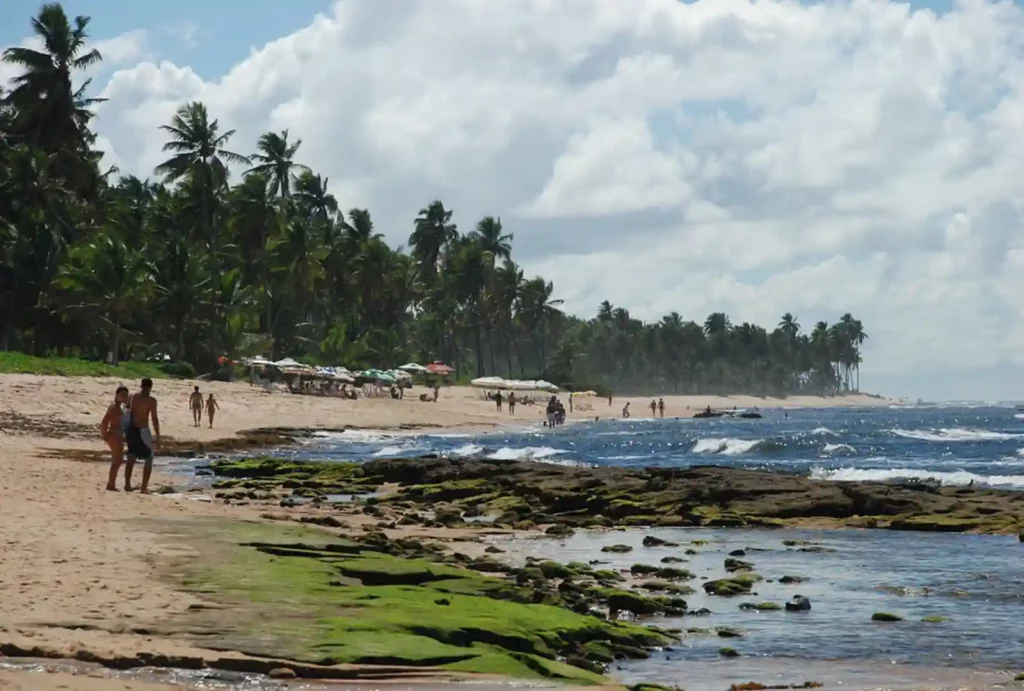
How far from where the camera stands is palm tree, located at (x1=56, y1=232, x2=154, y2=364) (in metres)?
56.0

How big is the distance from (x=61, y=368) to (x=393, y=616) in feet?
144

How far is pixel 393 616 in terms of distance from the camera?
977 centimetres

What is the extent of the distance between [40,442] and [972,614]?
27.0 meters

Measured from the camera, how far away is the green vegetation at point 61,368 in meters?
47.7

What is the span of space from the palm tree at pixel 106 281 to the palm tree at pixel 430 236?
52.2 meters

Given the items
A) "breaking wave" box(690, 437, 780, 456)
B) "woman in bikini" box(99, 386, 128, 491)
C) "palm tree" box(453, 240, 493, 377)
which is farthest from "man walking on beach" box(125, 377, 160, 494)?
"palm tree" box(453, 240, 493, 377)

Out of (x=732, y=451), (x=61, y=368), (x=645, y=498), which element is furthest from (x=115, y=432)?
(x=732, y=451)

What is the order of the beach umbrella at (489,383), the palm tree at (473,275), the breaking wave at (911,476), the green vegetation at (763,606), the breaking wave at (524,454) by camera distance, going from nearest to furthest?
the green vegetation at (763,606) → the breaking wave at (911,476) → the breaking wave at (524,454) → the beach umbrella at (489,383) → the palm tree at (473,275)

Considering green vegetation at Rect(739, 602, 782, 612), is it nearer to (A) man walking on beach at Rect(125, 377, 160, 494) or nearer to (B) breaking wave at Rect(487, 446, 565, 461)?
(A) man walking on beach at Rect(125, 377, 160, 494)

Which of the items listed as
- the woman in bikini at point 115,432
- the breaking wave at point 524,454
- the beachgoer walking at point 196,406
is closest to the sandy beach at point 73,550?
the woman in bikini at point 115,432

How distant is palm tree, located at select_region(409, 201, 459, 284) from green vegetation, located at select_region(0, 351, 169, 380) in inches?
2149

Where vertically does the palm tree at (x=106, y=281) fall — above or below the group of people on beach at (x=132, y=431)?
above

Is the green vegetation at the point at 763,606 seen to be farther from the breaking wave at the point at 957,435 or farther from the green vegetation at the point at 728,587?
the breaking wave at the point at 957,435

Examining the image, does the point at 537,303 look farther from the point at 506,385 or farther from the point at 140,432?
the point at 140,432
